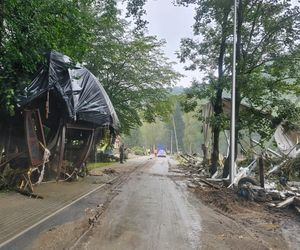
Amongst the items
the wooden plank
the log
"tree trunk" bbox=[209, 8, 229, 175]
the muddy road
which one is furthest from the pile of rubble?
the wooden plank

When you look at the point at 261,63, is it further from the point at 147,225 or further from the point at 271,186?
the point at 147,225

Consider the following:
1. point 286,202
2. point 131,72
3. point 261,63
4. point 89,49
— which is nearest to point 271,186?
point 286,202

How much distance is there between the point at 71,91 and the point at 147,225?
9011 mm

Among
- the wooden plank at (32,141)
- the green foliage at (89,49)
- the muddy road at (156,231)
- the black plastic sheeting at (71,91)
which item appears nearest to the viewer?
the muddy road at (156,231)

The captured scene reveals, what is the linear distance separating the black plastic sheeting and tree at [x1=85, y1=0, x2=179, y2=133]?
1219 centimetres

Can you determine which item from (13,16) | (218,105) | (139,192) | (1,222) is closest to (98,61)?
(218,105)

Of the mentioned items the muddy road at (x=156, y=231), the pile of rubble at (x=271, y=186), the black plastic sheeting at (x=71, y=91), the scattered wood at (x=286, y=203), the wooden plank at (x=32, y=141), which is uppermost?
the black plastic sheeting at (x=71, y=91)

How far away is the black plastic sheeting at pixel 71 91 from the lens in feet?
52.4

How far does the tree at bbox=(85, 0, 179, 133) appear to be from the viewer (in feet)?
106

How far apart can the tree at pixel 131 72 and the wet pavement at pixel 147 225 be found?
19.3 m

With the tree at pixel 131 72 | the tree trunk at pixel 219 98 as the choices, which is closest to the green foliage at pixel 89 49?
the tree at pixel 131 72

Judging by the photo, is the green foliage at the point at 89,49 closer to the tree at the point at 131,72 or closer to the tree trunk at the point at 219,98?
the tree at the point at 131,72

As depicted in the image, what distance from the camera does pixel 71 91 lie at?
17.2 metres

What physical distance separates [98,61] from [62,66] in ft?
50.1
